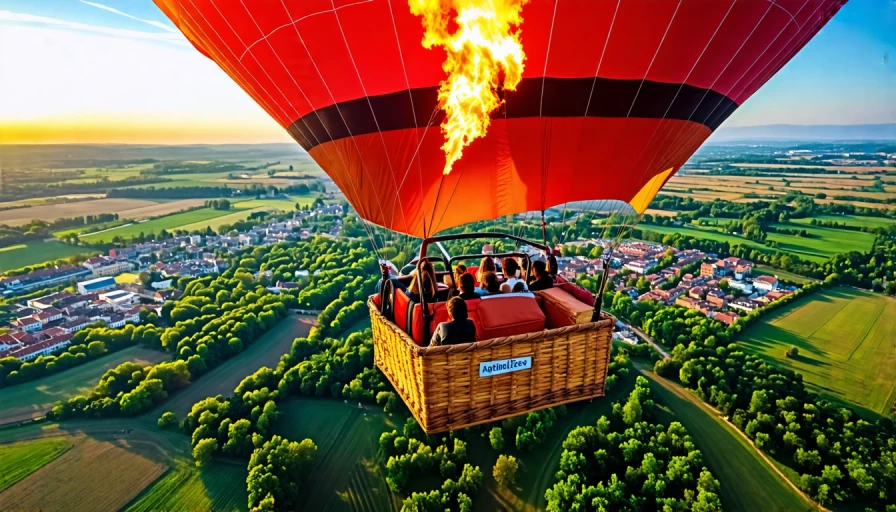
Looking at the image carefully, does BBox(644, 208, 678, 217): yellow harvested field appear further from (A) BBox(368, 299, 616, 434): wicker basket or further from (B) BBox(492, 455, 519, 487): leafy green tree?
(A) BBox(368, 299, 616, 434): wicker basket

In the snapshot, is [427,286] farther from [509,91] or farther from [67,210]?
[67,210]

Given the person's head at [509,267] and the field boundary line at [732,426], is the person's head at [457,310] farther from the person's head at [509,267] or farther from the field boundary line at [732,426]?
the field boundary line at [732,426]

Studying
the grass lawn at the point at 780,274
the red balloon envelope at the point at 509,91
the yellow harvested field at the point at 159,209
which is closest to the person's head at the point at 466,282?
the red balloon envelope at the point at 509,91

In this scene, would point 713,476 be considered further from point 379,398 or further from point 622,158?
point 622,158

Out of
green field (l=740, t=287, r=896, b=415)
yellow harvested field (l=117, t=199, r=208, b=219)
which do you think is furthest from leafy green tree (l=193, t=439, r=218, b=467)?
yellow harvested field (l=117, t=199, r=208, b=219)

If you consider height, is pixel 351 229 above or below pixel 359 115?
below

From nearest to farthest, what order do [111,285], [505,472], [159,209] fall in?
[505,472], [111,285], [159,209]

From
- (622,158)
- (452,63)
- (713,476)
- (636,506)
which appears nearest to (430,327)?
(452,63)

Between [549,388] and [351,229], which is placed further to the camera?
[351,229]

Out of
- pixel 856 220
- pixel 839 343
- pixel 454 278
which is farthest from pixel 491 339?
pixel 856 220
